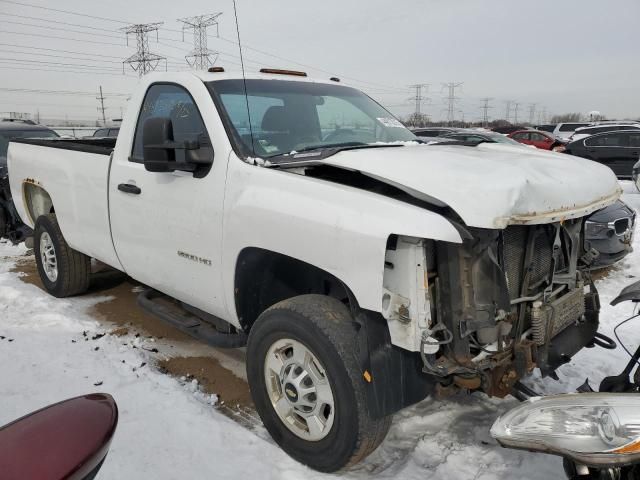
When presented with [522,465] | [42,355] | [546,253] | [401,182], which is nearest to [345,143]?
[401,182]

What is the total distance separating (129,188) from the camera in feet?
13.0

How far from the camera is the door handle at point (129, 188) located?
3.90m

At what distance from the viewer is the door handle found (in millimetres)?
3898

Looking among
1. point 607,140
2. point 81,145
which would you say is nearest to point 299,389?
point 81,145

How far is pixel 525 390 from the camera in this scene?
2928mm

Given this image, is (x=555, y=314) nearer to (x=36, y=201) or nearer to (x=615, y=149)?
(x=36, y=201)

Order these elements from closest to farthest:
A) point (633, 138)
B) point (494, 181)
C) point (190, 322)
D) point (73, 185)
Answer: point (494, 181), point (190, 322), point (73, 185), point (633, 138)

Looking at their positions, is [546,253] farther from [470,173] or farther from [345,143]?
[345,143]

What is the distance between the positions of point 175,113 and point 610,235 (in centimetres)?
514

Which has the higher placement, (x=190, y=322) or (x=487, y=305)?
(x=487, y=305)

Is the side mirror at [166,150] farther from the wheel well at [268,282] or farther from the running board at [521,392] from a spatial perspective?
the running board at [521,392]

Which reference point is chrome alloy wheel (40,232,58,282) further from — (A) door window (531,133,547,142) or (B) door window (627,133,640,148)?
(A) door window (531,133,547,142)

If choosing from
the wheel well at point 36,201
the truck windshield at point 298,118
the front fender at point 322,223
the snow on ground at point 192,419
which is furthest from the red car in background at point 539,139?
the front fender at point 322,223

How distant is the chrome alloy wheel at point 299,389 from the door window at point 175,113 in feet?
4.37
